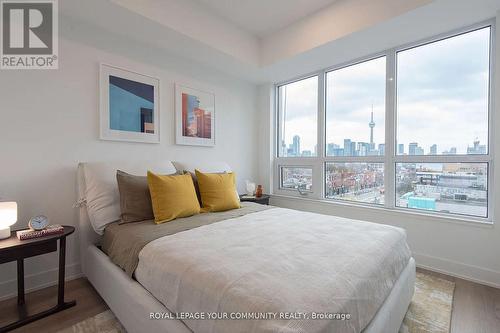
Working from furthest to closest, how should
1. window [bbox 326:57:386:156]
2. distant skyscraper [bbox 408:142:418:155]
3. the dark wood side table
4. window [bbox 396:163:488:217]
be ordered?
1. window [bbox 326:57:386:156]
2. distant skyscraper [bbox 408:142:418:155]
3. window [bbox 396:163:488:217]
4. the dark wood side table

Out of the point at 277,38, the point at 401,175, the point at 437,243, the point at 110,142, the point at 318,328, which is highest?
the point at 277,38

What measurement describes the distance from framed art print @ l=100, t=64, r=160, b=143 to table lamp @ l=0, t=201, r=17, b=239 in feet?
3.01

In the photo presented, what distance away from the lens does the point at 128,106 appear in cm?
247

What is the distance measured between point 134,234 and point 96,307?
2.26 ft

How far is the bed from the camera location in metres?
0.88

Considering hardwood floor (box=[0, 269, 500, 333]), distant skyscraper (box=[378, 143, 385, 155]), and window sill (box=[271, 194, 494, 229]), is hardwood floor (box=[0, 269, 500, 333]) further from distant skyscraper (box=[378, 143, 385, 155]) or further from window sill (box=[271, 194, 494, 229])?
distant skyscraper (box=[378, 143, 385, 155])

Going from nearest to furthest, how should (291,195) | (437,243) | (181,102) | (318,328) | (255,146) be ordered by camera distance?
(318,328) → (437,243) → (181,102) → (291,195) → (255,146)

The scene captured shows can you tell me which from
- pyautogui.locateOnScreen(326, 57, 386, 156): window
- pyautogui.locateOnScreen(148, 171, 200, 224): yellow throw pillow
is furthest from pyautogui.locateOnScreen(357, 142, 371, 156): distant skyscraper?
pyautogui.locateOnScreen(148, 171, 200, 224): yellow throw pillow

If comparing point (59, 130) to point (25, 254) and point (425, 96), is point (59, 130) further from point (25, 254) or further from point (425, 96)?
point (425, 96)

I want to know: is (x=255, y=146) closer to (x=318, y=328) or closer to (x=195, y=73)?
(x=195, y=73)

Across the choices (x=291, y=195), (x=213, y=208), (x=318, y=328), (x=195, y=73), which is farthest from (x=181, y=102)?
(x=318, y=328)

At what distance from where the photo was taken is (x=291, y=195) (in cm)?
374

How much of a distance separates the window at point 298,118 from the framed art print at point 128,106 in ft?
6.81

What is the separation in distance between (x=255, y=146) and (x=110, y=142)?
224cm
